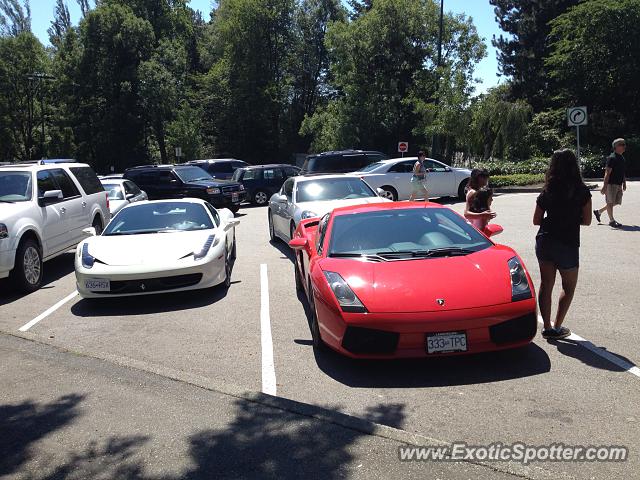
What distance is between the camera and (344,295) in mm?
4867

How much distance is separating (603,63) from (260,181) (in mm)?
22130

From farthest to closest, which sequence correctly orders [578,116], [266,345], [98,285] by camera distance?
[578,116] < [98,285] < [266,345]

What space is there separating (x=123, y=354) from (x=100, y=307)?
6.86 feet

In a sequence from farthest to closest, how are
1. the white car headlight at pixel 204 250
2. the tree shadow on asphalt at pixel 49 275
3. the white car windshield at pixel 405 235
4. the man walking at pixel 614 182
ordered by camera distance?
the man walking at pixel 614 182
the tree shadow on asphalt at pixel 49 275
the white car headlight at pixel 204 250
the white car windshield at pixel 405 235

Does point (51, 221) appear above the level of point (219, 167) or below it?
below

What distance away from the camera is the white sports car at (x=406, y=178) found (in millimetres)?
18672

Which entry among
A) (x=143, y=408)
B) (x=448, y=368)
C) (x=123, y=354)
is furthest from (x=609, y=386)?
(x=123, y=354)

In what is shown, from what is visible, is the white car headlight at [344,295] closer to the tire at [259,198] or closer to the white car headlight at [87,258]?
the white car headlight at [87,258]

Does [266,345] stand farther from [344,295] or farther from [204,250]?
[204,250]

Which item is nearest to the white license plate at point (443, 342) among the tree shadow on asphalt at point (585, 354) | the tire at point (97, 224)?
the tree shadow on asphalt at point (585, 354)

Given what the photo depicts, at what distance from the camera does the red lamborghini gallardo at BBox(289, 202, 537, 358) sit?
4.59 metres

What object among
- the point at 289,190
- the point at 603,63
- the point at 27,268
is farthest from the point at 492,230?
the point at 603,63

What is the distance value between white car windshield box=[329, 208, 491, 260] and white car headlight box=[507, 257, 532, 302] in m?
0.43

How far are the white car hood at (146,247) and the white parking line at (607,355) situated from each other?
4.48 metres
